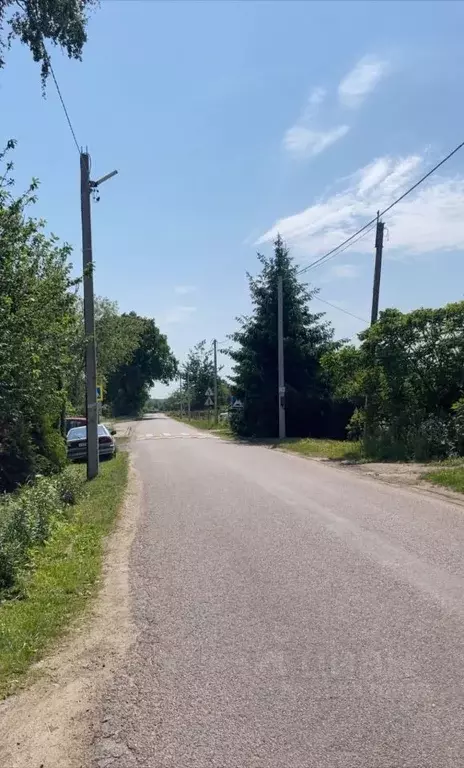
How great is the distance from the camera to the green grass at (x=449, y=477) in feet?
44.7

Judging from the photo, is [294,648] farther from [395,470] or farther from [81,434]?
[81,434]

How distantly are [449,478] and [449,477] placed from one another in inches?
3.3

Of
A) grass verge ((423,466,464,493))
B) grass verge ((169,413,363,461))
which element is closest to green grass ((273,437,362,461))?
grass verge ((169,413,363,461))

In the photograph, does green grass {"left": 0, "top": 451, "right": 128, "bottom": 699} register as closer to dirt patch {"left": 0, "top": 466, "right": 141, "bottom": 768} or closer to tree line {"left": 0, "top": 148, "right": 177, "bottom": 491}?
dirt patch {"left": 0, "top": 466, "right": 141, "bottom": 768}

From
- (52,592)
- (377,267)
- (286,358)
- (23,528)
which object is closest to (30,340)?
(23,528)

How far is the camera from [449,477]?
14359 millimetres

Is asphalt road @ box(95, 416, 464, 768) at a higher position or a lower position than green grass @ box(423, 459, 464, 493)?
lower

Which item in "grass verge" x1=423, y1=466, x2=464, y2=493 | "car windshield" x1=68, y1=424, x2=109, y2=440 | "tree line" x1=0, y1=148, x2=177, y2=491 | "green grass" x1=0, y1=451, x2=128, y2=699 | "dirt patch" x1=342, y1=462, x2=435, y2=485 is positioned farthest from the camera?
"car windshield" x1=68, y1=424, x2=109, y2=440

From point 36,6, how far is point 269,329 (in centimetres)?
2765

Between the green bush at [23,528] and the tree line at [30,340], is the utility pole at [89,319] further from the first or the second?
the green bush at [23,528]

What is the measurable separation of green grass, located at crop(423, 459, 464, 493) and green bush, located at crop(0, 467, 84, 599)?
25.0ft

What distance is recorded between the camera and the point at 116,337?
4450cm

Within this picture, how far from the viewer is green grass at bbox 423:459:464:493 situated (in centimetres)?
1363

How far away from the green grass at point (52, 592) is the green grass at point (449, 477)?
675cm
